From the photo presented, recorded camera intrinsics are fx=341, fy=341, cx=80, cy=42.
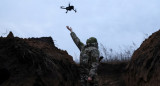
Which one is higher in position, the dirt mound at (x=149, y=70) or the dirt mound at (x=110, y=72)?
the dirt mound at (x=110, y=72)

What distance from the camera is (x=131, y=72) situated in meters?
15.9

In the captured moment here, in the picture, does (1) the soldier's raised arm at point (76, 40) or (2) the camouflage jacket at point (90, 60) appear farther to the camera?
(1) the soldier's raised arm at point (76, 40)

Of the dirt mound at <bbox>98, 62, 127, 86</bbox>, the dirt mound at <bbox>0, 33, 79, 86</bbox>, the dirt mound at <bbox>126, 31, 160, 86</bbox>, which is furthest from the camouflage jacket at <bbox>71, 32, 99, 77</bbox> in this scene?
the dirt mound at <bbox>98, 62, 127, 86</bbox>

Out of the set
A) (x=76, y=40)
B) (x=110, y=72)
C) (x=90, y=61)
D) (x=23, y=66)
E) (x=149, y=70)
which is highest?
(x=110, y=72)

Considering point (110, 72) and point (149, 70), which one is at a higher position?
point (110, 72)

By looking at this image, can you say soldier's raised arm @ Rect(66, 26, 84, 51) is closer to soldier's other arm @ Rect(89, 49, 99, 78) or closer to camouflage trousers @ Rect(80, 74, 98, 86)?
soldier's other arm @ Rect(89, 49, 99, 78)

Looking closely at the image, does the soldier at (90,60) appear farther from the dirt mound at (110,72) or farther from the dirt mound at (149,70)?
the dirt mound at (110,72)

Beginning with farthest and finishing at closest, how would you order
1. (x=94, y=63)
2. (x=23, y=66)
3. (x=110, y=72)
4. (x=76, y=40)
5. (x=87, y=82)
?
(x=110, y=72)
(x=76, y=40)
(x=87, y=82)
(x=94, y=63)
(x=23, y=66)

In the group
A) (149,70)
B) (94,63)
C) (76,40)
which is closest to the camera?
(94,63)

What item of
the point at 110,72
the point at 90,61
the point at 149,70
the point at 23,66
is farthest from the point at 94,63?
the point at 110,72

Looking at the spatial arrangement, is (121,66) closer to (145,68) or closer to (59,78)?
(145,68)

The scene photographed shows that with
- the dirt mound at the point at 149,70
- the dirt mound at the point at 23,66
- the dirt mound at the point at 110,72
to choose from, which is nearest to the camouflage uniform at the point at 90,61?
the dirt mound at the point at 23,66

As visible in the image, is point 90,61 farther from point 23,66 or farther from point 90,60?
point 23,66

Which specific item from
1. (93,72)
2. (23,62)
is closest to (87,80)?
(93,72)
